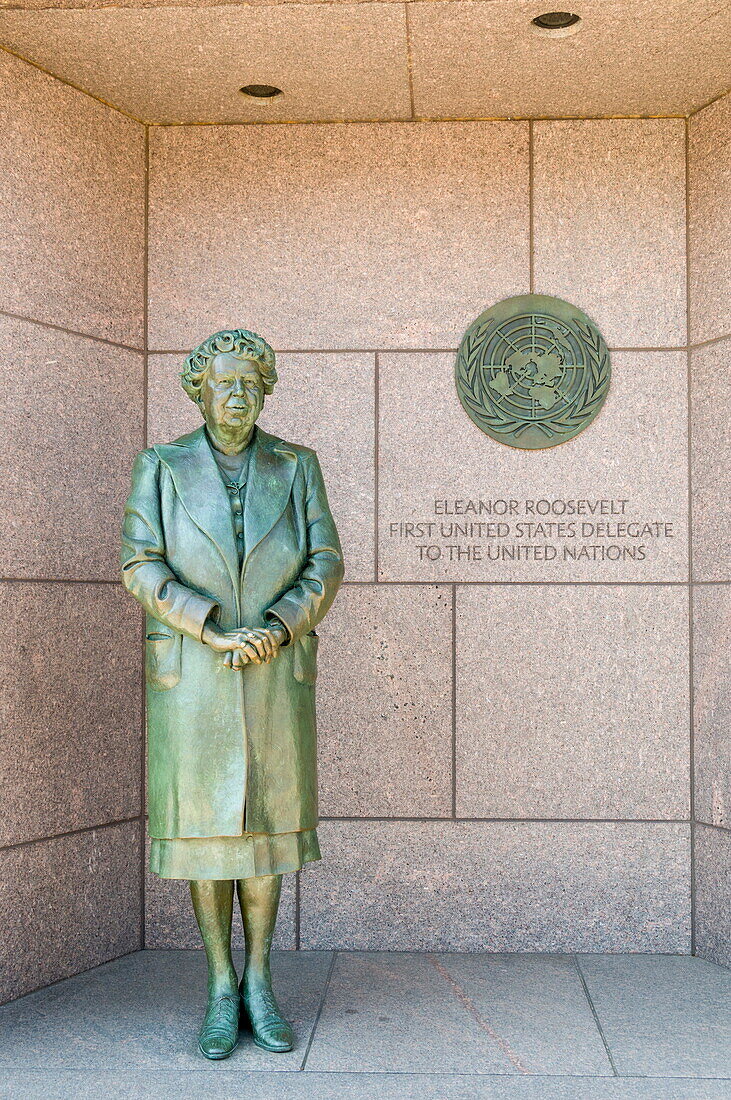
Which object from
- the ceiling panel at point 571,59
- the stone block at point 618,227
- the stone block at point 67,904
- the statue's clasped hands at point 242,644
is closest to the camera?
the statue's clasped hands at point 242,644

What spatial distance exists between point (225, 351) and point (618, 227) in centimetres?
245

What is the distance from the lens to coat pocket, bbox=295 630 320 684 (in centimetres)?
398

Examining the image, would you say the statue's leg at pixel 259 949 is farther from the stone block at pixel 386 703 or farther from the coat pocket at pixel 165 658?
the stone block at pixel 386 703

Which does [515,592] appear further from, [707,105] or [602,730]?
[707,105]

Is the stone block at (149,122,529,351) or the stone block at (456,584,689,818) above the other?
the stone block at (149,122,529,351)

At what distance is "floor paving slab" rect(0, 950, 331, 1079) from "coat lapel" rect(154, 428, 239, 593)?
5.64 feet

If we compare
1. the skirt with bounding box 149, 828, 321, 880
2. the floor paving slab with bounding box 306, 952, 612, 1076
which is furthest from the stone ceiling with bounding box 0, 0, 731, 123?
the floor paving slab with bounding box 306, 952, 612, 1076

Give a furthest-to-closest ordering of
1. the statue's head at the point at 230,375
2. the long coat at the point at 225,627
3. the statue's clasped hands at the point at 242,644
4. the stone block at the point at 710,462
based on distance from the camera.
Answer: the stone block at the point at 710,462 → the statue's head at the point at 230,375 → the long coat at the point at 225,627 → the statue's clasped hands at the point at 242,644

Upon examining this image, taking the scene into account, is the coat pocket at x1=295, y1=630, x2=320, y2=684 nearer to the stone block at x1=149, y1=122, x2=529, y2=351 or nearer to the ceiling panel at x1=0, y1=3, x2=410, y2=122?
the stone block at x1=149, y1=122, x2=529, y2=351

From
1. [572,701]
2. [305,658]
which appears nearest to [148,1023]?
[305,658]

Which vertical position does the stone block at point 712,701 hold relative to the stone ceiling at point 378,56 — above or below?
below

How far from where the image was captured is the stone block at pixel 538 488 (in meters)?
5.32

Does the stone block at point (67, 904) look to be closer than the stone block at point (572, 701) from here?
Yes

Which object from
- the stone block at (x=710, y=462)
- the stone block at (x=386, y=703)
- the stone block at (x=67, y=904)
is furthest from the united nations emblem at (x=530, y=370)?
the stone block at (x=67, y=904)
